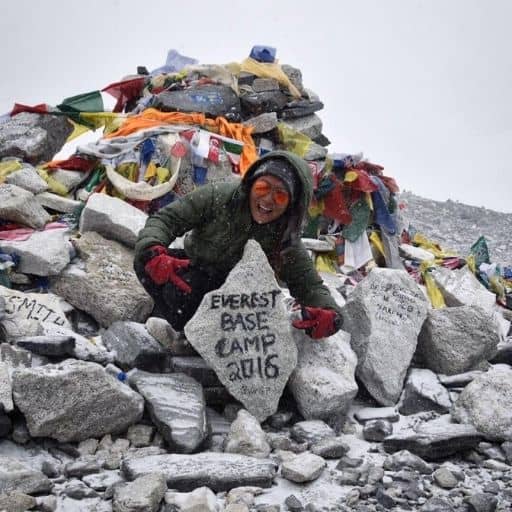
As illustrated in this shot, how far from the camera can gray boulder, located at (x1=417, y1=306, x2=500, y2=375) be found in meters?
4.41

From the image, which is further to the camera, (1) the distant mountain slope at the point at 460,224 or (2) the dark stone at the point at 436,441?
(1) the distant mountain slope at the point at 460,224

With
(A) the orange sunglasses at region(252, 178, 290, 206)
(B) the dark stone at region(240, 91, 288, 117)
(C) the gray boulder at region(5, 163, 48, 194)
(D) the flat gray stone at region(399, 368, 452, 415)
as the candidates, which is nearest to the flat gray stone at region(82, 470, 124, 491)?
(A) the orange sunglasses at region(252, 178, 290, 206)

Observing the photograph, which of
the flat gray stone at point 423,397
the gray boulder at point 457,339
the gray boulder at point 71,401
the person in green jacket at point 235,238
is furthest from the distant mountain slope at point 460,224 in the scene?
the gray boulder at point 71,401

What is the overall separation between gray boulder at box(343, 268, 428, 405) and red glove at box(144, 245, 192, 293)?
1.43 metres

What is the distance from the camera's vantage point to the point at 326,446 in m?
3.21

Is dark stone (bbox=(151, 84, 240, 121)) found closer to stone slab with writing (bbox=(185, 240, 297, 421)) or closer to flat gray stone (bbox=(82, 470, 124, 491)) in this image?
stone slab with writing (bbox=(185, 240, 297, 421))

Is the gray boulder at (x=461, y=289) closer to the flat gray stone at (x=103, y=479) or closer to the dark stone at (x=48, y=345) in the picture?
the dark stone at (x=48, y=345)

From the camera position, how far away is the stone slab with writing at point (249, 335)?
357 cm

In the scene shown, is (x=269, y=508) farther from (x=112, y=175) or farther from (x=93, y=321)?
(x=112, y=175)

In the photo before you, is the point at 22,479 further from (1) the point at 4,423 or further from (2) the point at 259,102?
(2) the point at 259,102

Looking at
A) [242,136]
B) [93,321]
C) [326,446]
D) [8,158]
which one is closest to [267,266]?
[326,446]

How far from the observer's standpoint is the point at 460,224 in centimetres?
1606

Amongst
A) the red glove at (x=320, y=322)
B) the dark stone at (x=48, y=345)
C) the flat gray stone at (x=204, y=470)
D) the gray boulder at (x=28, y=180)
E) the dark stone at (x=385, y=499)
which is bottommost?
the dark stone at (x=385, y=499)

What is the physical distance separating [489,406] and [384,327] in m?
0.97
